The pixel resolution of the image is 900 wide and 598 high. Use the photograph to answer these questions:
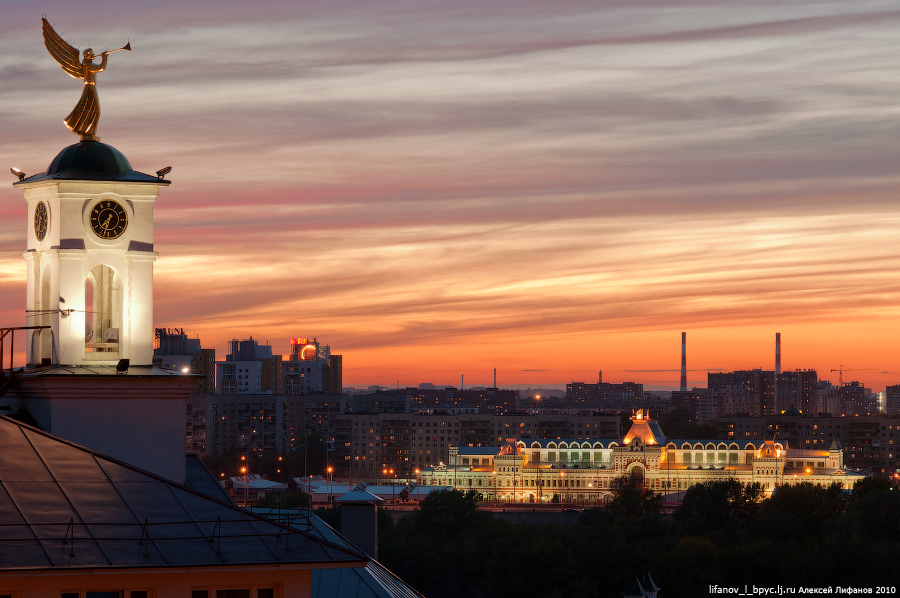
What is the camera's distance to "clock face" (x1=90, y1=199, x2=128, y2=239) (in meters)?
23.0

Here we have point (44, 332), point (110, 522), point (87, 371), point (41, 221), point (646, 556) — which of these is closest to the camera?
point (110, 522)

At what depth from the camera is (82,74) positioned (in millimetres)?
24703

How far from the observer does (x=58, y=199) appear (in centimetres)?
2275

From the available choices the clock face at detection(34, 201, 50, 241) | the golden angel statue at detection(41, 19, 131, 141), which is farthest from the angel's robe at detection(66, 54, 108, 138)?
the clock face at detection(34, 201, 50, 241)

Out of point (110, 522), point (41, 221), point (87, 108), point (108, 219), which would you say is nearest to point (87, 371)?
point (108, 219)

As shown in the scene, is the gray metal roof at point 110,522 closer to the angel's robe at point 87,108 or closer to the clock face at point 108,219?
the clock face at point 108,219

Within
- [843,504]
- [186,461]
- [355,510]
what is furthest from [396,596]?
[843,504]

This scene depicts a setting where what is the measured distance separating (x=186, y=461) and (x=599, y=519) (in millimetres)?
122310

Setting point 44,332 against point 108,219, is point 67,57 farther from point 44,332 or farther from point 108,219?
point 44,332

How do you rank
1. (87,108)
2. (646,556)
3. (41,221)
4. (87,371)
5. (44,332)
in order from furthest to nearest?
(646,556) → (87,108) → (41,221) → (44,332) → (87,371)

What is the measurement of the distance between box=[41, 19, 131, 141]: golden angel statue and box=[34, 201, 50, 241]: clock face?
1.51 metres

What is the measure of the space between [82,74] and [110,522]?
35.0 ft

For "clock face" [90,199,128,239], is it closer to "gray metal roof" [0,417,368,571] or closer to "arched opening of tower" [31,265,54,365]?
"arched opening of tower" [31,265,54,365]

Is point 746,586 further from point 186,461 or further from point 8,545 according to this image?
point 8,545
